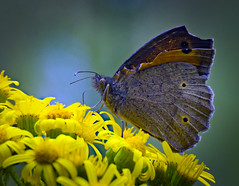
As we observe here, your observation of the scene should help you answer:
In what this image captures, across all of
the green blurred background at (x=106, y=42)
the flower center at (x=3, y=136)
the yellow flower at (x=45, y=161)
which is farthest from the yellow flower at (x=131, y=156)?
the green blurred background at (x=106, y=42)

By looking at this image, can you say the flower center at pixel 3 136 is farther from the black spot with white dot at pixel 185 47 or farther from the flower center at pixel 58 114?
the black spot with white dot at pixel 185 47

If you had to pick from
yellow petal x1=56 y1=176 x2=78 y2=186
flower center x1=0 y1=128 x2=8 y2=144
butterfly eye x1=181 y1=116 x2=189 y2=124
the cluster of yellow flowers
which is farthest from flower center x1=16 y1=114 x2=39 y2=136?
butterfly eye x1=181 y1=116 x2=189 y2=124

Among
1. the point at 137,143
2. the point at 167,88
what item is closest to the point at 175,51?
the point at 167,88

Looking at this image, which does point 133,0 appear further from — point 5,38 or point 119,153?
point 119,153

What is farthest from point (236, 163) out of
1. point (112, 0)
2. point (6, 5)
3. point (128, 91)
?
point (6, 5)

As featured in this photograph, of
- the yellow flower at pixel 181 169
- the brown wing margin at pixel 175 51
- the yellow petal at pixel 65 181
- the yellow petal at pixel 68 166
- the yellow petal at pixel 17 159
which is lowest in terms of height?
the yellow flower at pixel 181 169

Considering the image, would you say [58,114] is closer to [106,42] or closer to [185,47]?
[185,47]

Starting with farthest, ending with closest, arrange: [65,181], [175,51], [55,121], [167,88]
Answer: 1. [167,88]
2. [175,51]
3. [55,121]
4. [65,181]

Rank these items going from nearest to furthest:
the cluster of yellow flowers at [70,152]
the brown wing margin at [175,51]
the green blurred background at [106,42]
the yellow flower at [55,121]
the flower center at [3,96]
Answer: the cluster of yellow flowers at [70,152]
the yellow flower at [55,121]
the flower center at [3,96]
the brown wing margin at [175,51]
the green blurred background at [106,42]

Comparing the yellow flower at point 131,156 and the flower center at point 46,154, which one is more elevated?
the flower center at point 46,154
